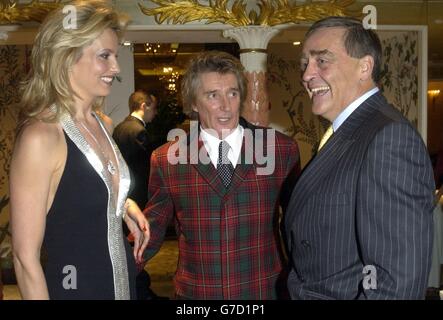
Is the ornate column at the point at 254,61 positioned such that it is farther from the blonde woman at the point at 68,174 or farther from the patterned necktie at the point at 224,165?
the blonde woman at the point at 68,174

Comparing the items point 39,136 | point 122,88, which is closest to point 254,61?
point 122,88

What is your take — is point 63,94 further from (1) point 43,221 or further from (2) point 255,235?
(2) point 255,235

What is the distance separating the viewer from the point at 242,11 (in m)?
3.49

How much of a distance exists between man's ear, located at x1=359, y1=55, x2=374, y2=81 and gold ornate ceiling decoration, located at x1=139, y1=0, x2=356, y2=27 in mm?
2320

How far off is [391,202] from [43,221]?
0.79 meters

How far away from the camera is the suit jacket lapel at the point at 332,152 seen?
1210mm

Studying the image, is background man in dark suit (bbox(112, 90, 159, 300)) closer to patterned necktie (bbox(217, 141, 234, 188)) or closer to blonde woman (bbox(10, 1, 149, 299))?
patterned necktie (bbox(217, 141, 234, 188))

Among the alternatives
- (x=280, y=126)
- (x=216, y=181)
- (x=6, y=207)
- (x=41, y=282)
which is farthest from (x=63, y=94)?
(x=280, y=126)

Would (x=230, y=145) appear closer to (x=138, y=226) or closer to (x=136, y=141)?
(x=138, y=226)

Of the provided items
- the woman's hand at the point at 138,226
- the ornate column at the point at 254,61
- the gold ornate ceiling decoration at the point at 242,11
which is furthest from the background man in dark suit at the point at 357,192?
the gold ornate ceiling decoration at the point at 242,11

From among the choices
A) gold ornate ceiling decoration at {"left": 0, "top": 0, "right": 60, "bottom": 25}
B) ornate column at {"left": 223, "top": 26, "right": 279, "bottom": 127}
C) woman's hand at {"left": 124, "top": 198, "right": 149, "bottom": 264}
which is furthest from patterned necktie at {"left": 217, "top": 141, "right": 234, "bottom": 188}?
gold ornate ceiling decoration at {"left": 0, "top": 0, "right": 60, "bottom": 25}

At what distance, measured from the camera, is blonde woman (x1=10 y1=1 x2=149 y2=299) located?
117 cm

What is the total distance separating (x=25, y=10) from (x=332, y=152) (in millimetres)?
2887
